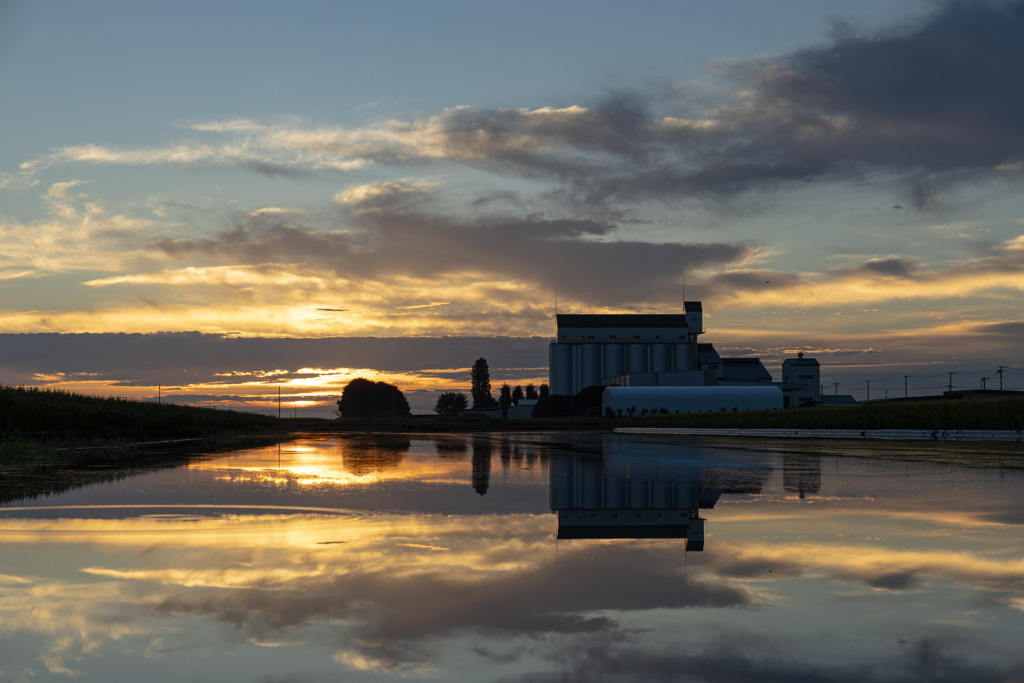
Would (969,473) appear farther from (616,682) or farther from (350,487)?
(616,682)

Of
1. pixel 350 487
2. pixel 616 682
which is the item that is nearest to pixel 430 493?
pixel 350 487

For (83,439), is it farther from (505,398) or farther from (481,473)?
(505,398)

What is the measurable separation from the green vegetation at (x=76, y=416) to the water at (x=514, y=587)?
642 inches

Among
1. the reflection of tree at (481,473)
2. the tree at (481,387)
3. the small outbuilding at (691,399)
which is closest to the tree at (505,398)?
the tree at (481,387)

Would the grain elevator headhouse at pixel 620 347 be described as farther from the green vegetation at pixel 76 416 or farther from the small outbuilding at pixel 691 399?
the green vegetation at pixel 76 416

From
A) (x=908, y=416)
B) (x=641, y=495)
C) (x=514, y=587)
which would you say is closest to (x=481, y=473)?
(x=641, y=495)

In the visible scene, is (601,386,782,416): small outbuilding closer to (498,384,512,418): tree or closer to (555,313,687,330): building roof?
(555,313,687,330): building roof

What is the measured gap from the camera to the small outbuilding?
101m

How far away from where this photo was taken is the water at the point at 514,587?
16.0 ft

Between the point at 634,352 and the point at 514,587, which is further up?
the point at 634,352

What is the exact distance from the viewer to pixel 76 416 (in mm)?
35125

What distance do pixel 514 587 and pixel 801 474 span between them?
12871mm

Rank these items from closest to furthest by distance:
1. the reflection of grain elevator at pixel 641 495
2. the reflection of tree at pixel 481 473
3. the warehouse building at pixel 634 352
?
the reflection of grain elevator at pixel 641 495 < the reflection of tree at pixel 481 473 < the warehouse building at pixel 634 352

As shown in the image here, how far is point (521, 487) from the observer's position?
15242mm
